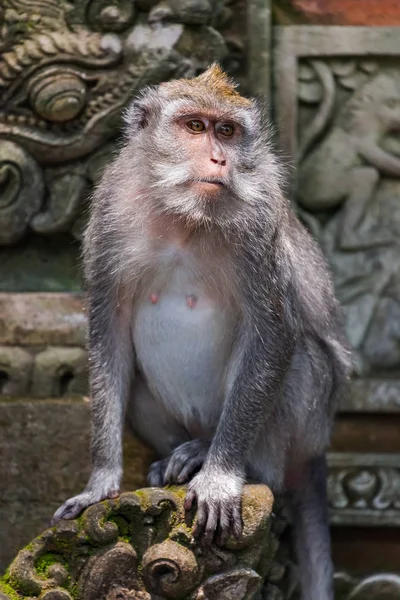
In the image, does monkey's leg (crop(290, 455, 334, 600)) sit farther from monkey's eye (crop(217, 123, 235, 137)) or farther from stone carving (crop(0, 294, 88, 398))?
monkey's eye (crop(217, 123, 235, 137))

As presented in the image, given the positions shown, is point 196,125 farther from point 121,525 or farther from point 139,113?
point 121,525

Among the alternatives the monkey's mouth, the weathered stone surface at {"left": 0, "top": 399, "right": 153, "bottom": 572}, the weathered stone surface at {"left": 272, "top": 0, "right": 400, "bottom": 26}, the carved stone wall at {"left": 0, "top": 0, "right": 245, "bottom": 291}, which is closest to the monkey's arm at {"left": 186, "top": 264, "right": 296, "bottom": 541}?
the monkey's mouth

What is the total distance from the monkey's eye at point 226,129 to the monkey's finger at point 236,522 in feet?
4.52

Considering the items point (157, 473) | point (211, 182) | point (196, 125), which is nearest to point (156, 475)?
point (157, 473)

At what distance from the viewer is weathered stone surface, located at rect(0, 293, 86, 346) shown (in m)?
5.61

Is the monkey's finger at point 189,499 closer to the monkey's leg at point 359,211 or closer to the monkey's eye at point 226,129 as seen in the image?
the monkey's eye at point 226,129

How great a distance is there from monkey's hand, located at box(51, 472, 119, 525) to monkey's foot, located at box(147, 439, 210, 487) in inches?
8.2

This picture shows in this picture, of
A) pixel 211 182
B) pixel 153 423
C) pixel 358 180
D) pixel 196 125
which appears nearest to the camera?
pixel 211 182

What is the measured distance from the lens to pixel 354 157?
5992 mm

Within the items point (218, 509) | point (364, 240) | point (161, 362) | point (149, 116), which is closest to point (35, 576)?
point (218, 509)

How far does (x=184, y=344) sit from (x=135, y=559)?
0.94 meters

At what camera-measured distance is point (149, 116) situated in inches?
188

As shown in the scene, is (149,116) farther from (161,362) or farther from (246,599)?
(246,599)

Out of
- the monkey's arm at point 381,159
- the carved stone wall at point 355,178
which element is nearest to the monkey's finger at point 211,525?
the carved stone wall at point 355,178
